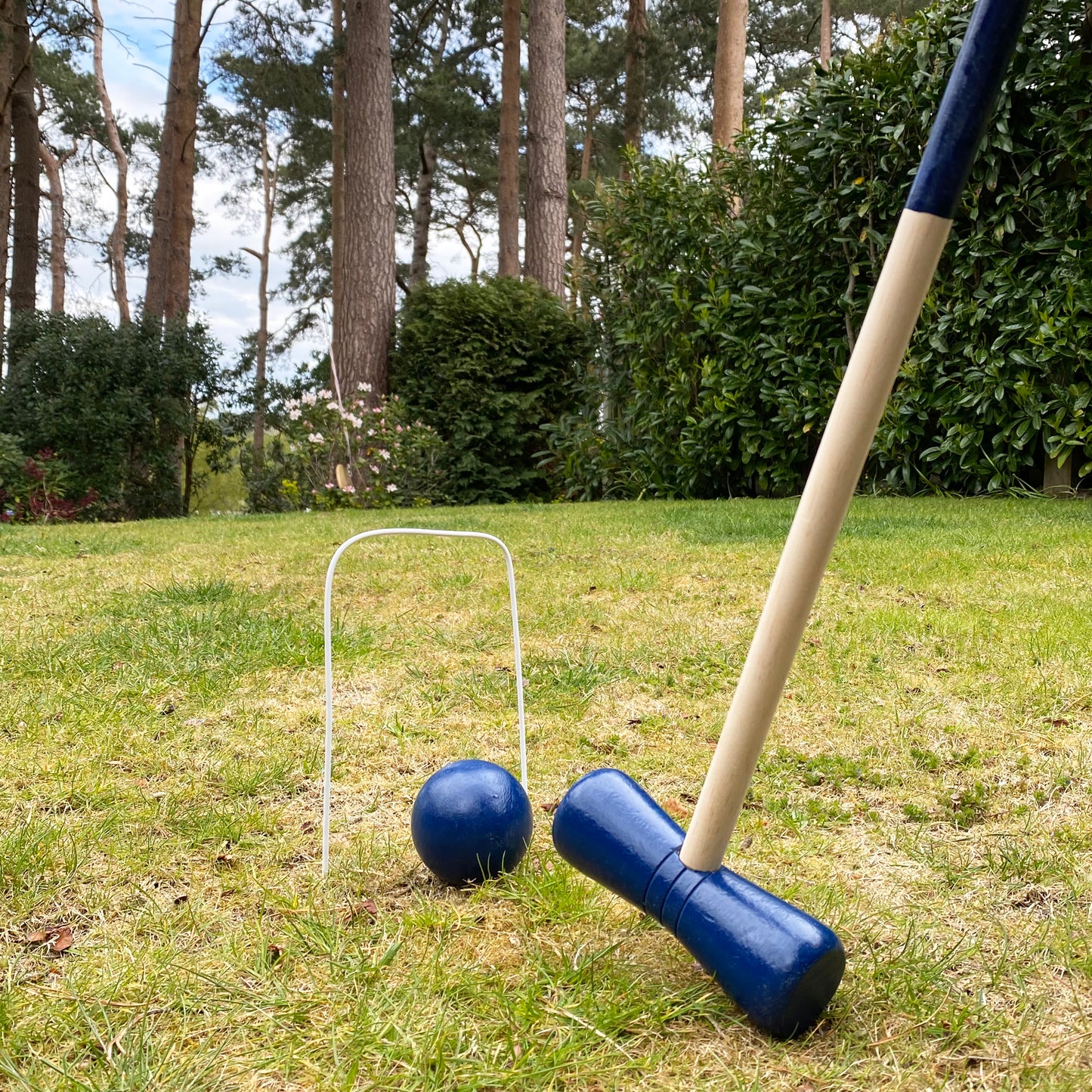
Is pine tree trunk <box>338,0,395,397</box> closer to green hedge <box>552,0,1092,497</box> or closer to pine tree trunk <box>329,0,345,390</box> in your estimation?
green hedge <box>552,0,1092,497</box>

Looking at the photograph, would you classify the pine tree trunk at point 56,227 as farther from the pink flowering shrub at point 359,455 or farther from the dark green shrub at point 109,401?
the pink flowering shrub at point 359,455

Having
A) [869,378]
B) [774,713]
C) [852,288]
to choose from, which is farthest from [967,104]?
[852,288]

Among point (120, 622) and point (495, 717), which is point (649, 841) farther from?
point (120, 622)

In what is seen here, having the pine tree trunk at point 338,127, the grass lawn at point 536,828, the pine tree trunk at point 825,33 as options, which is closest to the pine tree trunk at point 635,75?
the pine tree trunk at point 825,33

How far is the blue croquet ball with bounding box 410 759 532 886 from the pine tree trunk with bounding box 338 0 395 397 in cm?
971

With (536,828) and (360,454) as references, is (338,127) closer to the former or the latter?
(360,454)

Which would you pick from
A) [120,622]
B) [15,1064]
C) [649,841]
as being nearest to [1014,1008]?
[649,841]

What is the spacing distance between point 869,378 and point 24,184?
18054 millimetres

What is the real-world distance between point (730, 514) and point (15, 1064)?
592cm

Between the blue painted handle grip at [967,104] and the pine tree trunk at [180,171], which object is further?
the pine tree trunk at [180,171]

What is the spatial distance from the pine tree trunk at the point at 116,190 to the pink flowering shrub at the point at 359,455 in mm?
12748

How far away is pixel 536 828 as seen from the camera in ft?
7.52

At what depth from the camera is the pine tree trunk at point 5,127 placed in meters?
13.0

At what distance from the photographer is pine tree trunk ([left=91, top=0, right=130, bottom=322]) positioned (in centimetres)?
2038
